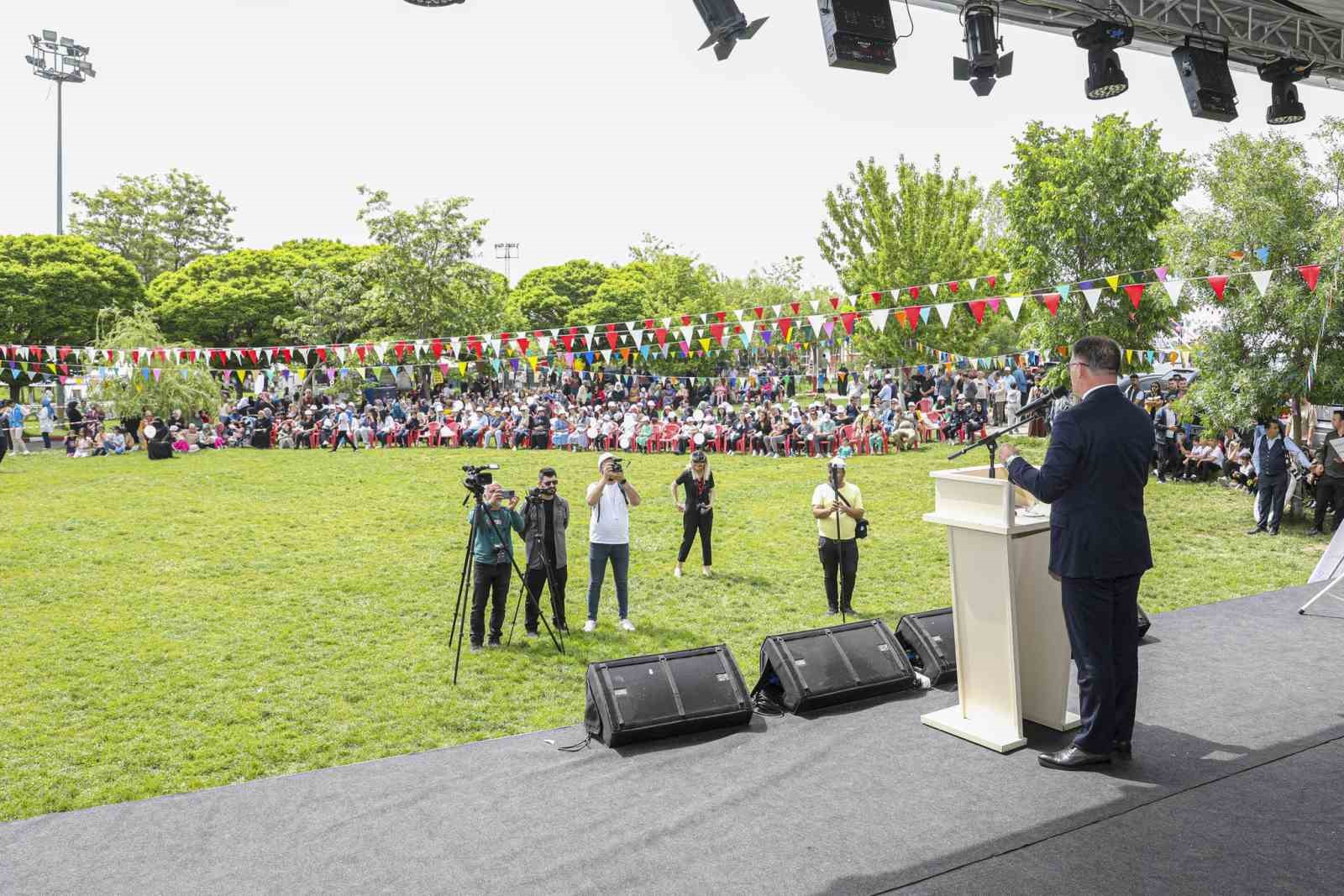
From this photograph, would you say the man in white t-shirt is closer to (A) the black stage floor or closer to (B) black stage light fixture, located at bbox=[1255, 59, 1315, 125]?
(A) the black stage floor

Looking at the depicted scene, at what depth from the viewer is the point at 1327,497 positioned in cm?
1132

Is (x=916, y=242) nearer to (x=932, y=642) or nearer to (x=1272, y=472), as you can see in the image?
(x=1272, y=472)

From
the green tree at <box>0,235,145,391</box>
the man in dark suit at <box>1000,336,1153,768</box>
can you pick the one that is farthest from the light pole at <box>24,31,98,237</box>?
the man in dark suit at <box>1000,336,1153,768</box>

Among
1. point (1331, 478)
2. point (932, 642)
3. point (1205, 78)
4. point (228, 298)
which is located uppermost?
point (228, 298)

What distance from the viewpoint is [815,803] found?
373cm

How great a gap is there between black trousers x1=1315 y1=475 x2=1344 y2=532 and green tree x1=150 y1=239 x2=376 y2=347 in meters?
40.7

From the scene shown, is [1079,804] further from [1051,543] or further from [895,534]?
[895,534]

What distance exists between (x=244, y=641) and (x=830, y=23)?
6.71 meters

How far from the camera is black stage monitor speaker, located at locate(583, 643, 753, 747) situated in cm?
453

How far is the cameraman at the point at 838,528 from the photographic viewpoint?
7828 mm

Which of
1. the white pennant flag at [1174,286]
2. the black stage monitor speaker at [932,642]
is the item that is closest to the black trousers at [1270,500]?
the white pennant flag at [1174,286]

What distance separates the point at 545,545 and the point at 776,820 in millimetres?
4351

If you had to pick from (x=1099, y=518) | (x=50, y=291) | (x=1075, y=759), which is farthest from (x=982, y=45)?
(x=50, y=291)

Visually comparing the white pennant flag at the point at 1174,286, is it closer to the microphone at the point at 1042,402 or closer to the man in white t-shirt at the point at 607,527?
the man in white t-shirt at the point at 607,527
